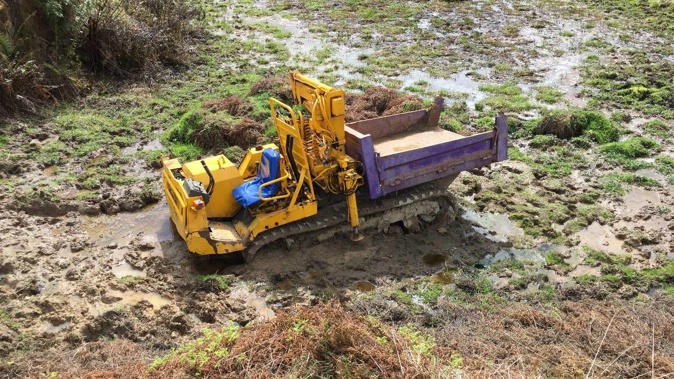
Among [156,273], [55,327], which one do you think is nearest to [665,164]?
[156,273]

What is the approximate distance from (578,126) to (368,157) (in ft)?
18.0

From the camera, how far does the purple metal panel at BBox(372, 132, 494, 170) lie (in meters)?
7.69

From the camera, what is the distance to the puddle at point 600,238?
26.4ft

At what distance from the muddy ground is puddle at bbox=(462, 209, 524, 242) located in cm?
3

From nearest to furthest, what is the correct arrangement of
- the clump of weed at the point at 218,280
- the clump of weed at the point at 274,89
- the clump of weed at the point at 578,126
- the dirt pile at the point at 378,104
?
the clump of weed at the point at 218,280 < the clump of weed at the point at 578,126 < the dirt pile at the point at 378,104 < the clump of weed at the point at 274,89

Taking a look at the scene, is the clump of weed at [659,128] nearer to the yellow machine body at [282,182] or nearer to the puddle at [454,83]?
the puddle at [454,83]

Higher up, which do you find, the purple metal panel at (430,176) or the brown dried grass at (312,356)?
the brown dried grass at (312,356)

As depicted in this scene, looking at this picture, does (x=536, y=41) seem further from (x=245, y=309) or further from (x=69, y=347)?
(x=69, y=347)

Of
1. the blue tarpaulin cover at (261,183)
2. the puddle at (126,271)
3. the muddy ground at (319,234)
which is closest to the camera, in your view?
the muddy ground at (319,234)

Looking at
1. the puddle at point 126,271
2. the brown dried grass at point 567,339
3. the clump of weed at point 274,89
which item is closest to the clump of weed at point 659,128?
the brown dried grass at point 567,339

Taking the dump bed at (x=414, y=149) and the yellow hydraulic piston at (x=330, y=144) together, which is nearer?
the yellow hydraulic piston at (x=330, y=144)

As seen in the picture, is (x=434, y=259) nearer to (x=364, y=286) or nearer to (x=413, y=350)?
(x=364, y=286)

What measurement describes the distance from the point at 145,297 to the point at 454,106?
24.7ft

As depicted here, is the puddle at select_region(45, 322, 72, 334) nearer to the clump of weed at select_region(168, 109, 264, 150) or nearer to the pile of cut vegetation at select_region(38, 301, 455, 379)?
the pile of cut vegetation at select_region(38, 301, 455, 379)
